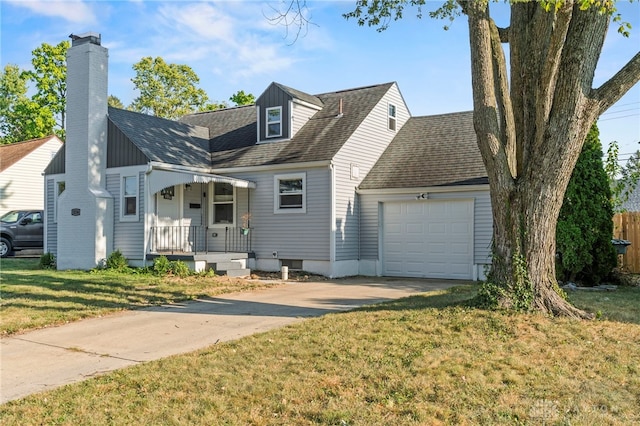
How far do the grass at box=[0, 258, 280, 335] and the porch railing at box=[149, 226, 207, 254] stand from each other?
5.61ft

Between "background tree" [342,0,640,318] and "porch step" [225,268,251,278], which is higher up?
"background tree" [342,0,640,318]

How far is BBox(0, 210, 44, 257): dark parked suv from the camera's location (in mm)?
21500

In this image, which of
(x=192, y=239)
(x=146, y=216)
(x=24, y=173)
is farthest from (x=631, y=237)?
(x=24, y=173)

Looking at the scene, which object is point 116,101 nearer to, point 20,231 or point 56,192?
point 20,231

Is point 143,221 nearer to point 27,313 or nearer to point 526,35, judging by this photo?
point 27,313

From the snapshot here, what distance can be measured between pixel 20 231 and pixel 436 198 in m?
16.9

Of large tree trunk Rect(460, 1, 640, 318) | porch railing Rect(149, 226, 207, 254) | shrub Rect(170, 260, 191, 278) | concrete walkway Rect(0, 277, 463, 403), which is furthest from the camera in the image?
porch railing Rect(149, 226, 207, 254)

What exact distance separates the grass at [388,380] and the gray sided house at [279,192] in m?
8.08

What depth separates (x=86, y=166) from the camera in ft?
53.5

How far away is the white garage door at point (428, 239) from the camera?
14.6 meters

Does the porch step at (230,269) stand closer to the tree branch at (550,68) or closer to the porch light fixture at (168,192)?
the porch light fixture at (168,192)

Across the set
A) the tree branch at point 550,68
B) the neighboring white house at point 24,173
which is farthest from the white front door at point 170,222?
the neighboring white house at point 24,173

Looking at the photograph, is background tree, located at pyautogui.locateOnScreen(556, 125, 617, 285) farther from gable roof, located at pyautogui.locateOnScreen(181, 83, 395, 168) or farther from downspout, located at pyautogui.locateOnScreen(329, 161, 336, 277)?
gable roof, located at pyautogui.locateOnScreen(181, 83, 395, 168)

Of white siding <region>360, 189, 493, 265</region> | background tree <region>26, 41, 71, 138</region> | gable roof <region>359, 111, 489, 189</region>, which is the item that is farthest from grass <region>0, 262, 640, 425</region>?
background tree <region>26, 41, 71, 138</region>
